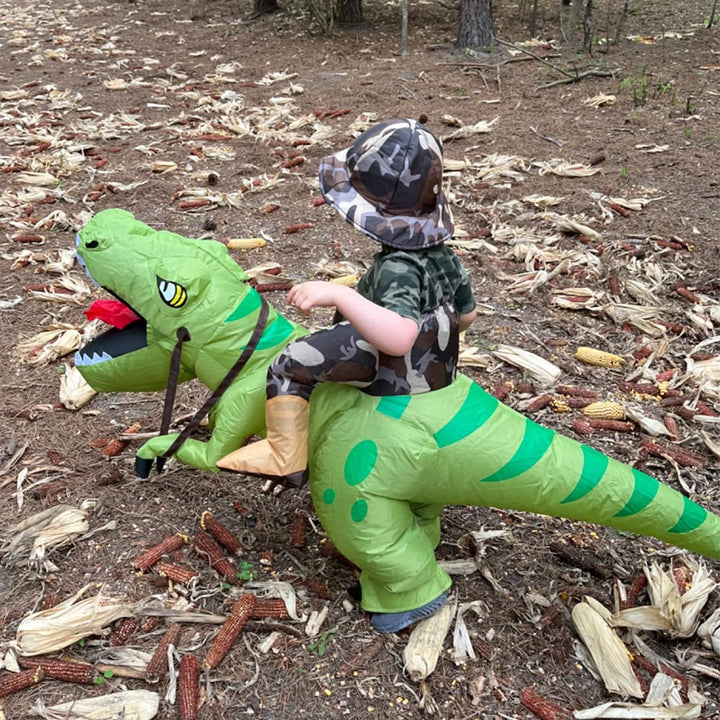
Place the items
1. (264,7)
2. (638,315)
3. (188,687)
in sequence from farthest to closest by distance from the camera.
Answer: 1. (264,7)
2. (638,315)
3. (188,687)

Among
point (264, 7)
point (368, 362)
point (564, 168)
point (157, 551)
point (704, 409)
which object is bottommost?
point (704, 409)

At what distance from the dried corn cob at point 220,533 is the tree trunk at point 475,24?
838 cm

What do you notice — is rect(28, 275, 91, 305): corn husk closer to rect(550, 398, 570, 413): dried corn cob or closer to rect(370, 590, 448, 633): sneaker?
rect(550, 398, 570, 413): dried corn cob

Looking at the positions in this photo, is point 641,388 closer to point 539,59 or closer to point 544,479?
point 544,479

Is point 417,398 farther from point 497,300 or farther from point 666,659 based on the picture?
point 497,300

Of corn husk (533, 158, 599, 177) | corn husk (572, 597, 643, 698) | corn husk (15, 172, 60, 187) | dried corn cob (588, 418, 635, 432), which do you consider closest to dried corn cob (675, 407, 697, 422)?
dried corn cob (588, 418, 635, 432)

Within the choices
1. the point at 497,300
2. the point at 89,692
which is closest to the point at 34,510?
the point at 89,692

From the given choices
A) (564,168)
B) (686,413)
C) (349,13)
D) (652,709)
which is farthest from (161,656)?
(349,13)

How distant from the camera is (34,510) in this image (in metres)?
2.86

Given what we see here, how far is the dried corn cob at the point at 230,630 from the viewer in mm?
2232

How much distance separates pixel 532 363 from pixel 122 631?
2300 millimetres

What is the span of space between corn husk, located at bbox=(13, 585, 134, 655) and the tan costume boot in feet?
2.03

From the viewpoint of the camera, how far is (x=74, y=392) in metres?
3.54

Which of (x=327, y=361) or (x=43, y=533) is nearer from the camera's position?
(x=327, y=361)
